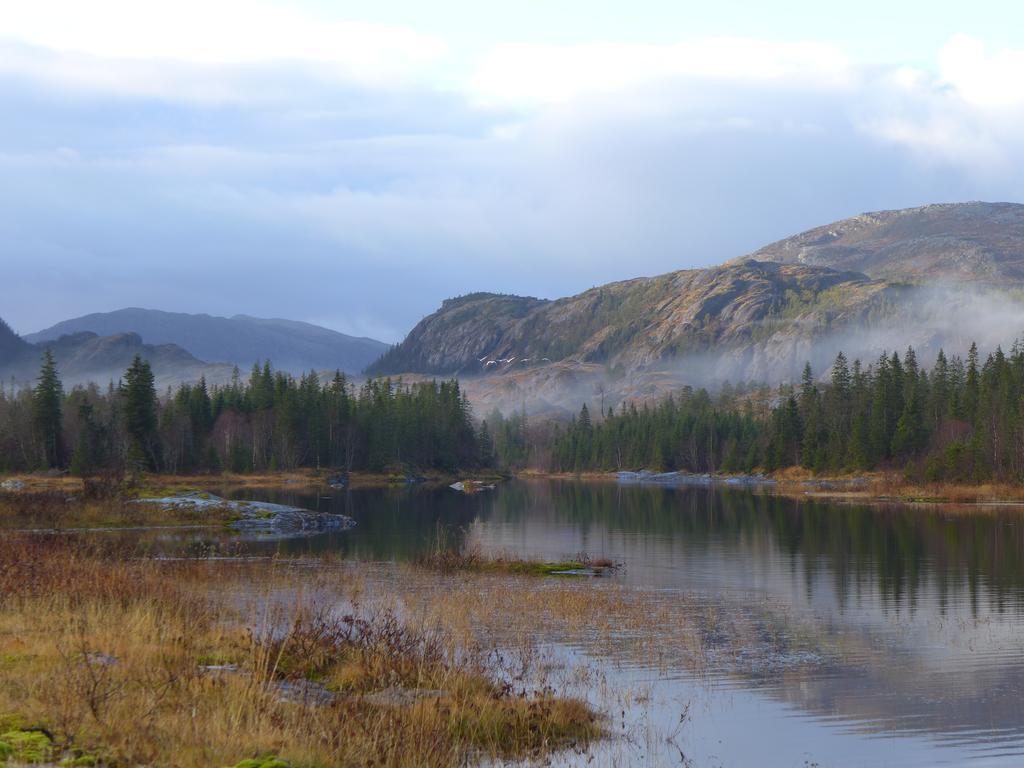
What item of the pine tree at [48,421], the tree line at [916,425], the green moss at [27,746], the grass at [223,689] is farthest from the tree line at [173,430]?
the green moss at [27,746]

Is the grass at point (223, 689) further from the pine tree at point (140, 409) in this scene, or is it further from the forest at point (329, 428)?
the pine tree at point (140, 409)

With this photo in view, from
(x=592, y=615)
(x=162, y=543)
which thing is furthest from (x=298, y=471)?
(x=592, y=615)

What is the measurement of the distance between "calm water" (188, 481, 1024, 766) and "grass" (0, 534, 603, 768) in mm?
2555

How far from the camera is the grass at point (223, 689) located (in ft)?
45.2

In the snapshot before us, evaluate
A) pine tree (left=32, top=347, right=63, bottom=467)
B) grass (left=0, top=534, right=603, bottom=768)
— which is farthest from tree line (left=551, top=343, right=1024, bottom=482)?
pine tree (left=32, top=347, right=63, bottom=467)

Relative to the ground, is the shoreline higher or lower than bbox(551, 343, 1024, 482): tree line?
lower

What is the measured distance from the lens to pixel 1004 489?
368ft

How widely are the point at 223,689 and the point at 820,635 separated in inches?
807

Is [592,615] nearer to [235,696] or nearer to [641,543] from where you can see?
[235,696]

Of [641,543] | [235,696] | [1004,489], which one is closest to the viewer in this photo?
[235,696]

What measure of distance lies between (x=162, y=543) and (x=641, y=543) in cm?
2926

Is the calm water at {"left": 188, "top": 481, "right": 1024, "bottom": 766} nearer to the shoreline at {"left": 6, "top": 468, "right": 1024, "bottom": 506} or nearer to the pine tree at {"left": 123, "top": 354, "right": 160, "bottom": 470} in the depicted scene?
the shoreline at {"left": 6, "top": 468, "right": 1024, "bottom": 506}

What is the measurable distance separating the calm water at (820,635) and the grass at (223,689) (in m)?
2.55

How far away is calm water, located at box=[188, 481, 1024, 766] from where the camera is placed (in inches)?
779
